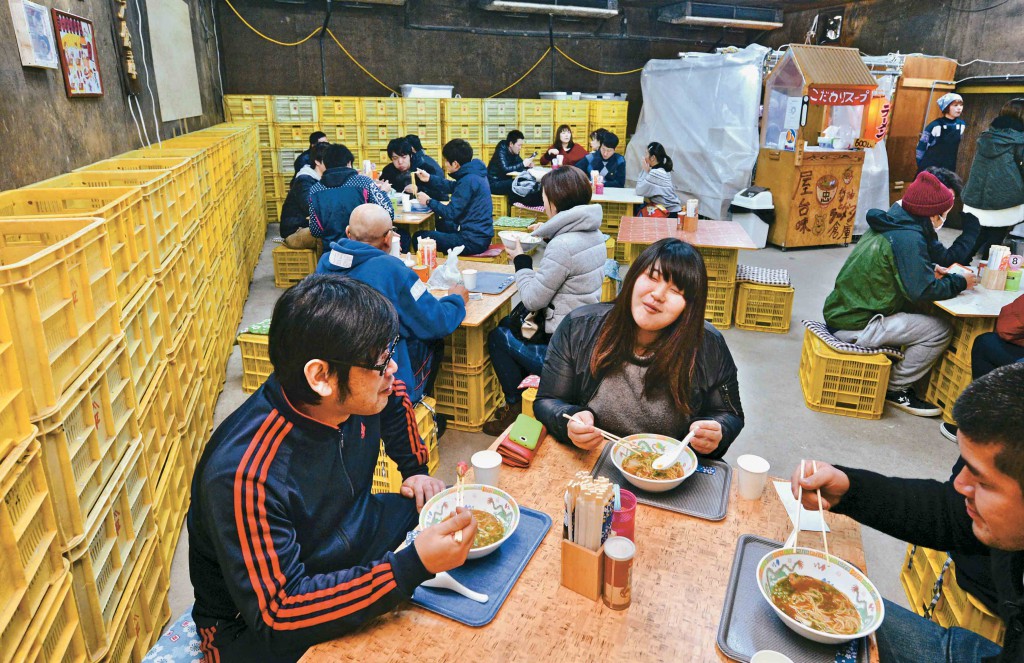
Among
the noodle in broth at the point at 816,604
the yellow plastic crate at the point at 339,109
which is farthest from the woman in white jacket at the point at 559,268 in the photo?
the yellow plastic crate at the point at 339,109

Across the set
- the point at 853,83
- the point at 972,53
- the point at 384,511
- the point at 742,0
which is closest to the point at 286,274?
the point at 384,511

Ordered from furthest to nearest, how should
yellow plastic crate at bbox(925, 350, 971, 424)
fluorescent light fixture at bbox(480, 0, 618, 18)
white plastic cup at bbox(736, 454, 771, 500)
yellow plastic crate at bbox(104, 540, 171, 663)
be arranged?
fluorescent light fixture at bbox(480, 0, 618, 18)
yellow plastic crate at bbox(925, 350, 971, 424)
yellow plastic crate at bbox(104, 540, 171, 663)
white plastic cup at bbox(736, 454, 771, 500)

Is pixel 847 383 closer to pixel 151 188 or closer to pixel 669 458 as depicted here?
pixel 669 458

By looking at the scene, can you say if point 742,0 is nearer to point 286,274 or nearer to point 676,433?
point 286,274

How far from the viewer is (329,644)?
4.51 ft

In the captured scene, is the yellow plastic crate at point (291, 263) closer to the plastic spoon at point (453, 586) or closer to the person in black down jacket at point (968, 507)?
the plastic spoon at point (453, 586)

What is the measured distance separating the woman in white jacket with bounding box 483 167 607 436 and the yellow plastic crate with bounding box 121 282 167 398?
1895mm

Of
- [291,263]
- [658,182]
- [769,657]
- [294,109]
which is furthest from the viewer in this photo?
[294,109]

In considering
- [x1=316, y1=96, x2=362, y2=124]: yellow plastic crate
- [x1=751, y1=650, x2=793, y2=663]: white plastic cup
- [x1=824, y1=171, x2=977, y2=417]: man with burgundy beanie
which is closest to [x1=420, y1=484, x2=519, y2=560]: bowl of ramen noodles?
[x1=751, y1=650, x2=793, y2=663]: white plastic cup

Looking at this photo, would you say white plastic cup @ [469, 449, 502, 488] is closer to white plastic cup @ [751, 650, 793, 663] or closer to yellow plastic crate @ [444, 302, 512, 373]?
white plastic cup @ [751, 650, 793, 663]

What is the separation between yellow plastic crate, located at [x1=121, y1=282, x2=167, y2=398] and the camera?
7.73 feet

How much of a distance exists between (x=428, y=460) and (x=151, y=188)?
1693mm

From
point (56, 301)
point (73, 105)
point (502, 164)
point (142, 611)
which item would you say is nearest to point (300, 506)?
point (56, 301)

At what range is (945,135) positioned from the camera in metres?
8.73
